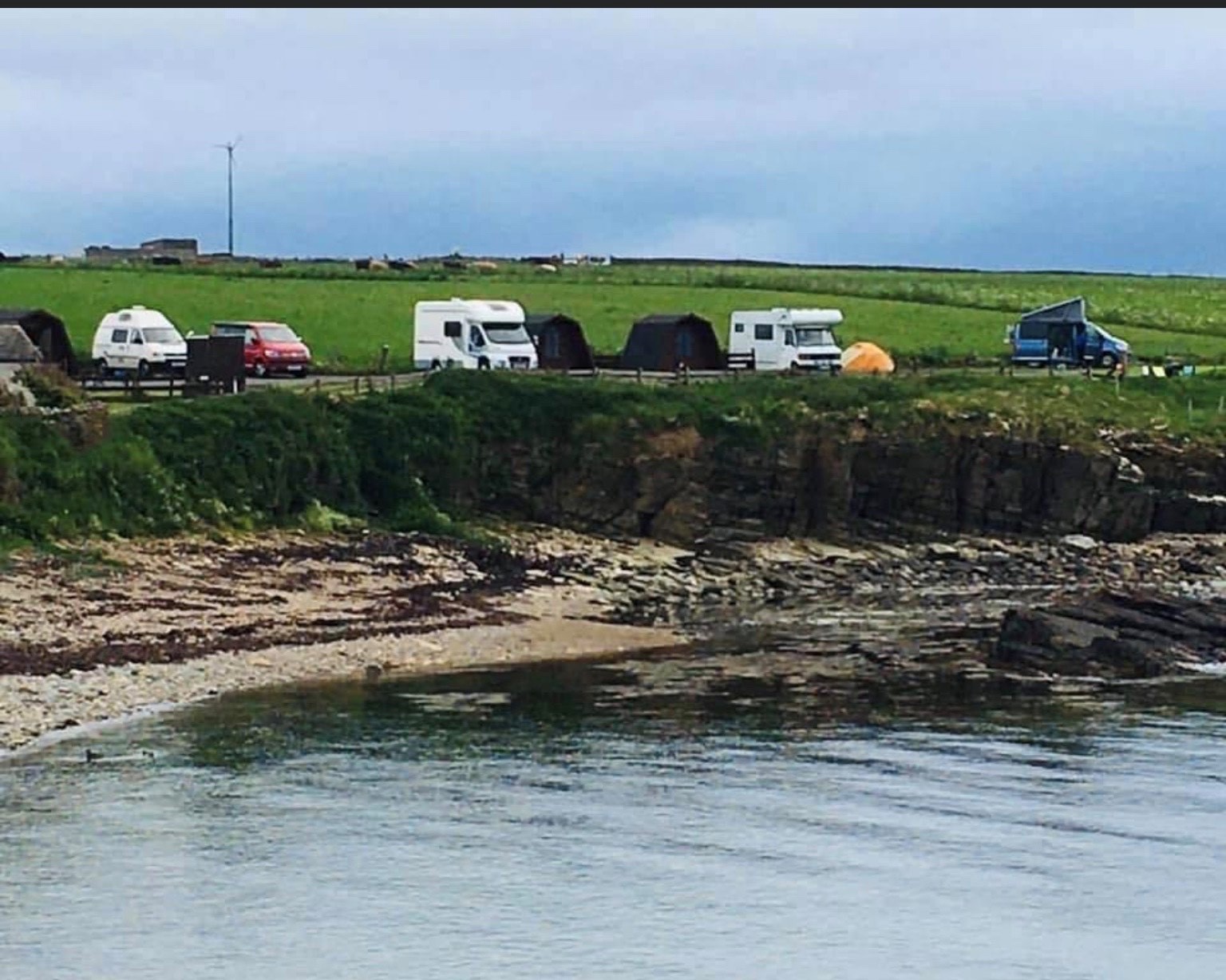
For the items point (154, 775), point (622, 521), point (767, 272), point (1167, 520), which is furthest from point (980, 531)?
point (767, 272)

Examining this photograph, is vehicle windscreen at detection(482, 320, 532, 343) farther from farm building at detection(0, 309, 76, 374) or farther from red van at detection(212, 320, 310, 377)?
farm building at detection(0, 309, 76, 374)

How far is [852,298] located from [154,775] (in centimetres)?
8118

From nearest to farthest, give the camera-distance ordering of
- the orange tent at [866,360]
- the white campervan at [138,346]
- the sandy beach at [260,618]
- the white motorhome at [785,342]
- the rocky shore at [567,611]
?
the sandy beach at [260,618] < the rocky shore at [567,611] < the white campervan at [138,346] < the orange tent at [866,360] < the white motorhome at [785,342]

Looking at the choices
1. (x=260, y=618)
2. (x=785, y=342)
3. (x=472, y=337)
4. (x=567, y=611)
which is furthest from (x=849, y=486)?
(x=260, y=618)

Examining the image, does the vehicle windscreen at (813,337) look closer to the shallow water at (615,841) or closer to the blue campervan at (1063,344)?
the blue campervan at (1063,344)

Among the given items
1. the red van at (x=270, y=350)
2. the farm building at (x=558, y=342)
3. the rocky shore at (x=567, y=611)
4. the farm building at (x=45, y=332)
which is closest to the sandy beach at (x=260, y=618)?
the rocky shore at (x=567, y=611)

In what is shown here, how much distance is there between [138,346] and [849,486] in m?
22.5

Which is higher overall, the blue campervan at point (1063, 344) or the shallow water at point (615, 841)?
the blue campervan at point (1063, 344)

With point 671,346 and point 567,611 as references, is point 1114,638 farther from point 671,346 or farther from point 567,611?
point 671,346

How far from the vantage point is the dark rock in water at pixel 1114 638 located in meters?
47.6

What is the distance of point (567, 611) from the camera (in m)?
54.9

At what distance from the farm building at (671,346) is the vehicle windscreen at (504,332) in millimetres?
6181

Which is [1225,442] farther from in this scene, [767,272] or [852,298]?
[767,272]

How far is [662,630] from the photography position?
53062 millimetres
